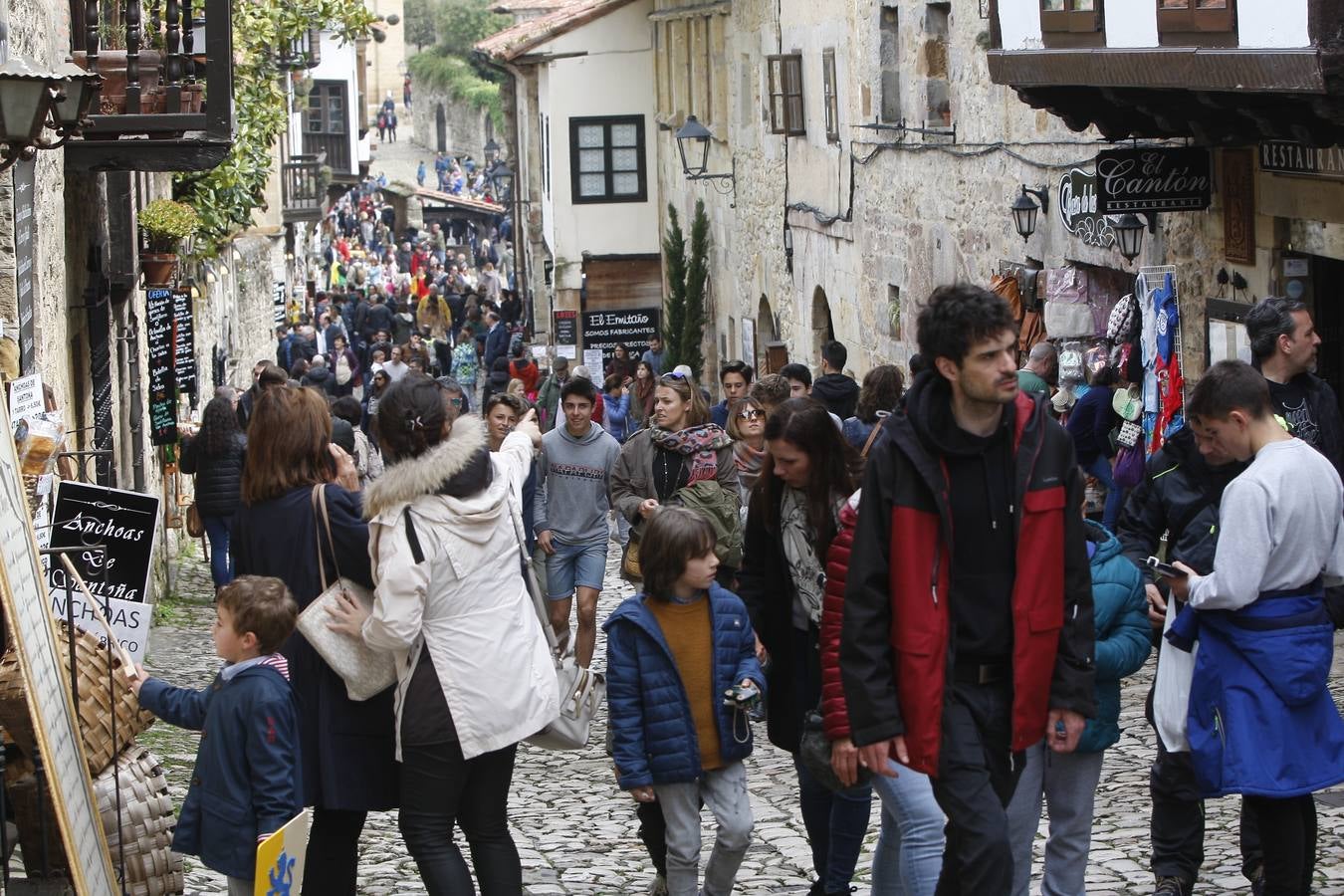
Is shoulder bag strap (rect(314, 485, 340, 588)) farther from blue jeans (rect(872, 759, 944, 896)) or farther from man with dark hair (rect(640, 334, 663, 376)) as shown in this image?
man with dark hair (rect(640, 334, 663, 376))

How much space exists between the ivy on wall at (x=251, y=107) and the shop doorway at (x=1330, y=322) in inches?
385

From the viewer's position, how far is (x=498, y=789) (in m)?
5.44

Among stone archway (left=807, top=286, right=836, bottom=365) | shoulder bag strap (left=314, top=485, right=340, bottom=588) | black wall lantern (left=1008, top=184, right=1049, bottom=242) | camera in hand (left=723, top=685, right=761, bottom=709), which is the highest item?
black wall lantern (left=1008, top=184, right=1049, bottom=242)

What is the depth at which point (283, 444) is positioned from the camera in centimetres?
560

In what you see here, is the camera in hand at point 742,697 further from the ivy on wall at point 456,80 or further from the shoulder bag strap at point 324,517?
the ivy on wall at point 456,80

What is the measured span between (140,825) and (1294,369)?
4151 millimetres

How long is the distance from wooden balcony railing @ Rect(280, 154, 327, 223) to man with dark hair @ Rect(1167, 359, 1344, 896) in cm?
3078

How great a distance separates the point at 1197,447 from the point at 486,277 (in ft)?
140

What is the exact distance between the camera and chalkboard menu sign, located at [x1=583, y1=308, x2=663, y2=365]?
1094 inches

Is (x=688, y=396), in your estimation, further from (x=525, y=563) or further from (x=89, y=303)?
(x=89, y=303)

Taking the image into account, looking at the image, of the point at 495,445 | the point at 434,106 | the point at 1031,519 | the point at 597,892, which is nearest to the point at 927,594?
the point at 1031,519

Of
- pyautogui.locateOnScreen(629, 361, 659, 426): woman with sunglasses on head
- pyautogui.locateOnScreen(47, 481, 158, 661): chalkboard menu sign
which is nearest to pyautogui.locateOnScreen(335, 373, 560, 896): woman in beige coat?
pyautogui.locateOnScreen(47, 481, 158, 661): chalkboard menu sign

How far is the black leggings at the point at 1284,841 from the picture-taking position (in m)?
5.39

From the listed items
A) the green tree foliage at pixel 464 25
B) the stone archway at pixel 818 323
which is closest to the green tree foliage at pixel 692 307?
the stone archway at pixel 818 323
